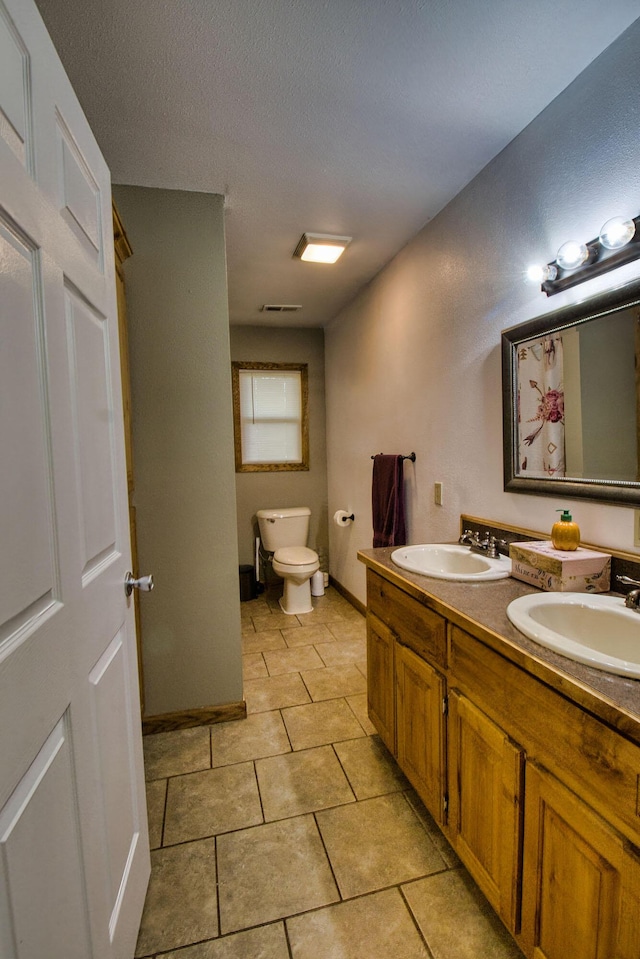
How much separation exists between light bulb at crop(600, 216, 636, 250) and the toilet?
2670 mm

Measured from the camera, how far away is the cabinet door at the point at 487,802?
107cm

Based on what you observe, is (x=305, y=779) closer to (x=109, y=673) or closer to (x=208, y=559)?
(x=208, y=559)

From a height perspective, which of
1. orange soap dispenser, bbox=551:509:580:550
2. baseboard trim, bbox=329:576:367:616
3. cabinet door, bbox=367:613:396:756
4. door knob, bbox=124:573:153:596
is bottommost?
baseboard trim, bbox=329:576:367:616

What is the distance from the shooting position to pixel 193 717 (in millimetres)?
2180

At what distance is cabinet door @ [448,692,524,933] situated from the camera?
107cm

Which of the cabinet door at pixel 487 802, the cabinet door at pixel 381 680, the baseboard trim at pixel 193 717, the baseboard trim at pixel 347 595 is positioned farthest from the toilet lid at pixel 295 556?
the cabinet door at pixel 487 802

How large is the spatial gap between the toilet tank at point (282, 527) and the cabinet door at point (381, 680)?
1984mm

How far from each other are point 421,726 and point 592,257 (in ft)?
5.23

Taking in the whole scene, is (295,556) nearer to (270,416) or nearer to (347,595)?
(347,595)

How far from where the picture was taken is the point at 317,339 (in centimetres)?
417

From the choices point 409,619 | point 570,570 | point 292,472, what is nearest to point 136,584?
point 409,619

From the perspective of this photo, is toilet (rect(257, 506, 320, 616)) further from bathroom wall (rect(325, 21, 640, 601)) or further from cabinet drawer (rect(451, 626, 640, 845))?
cabinet drawer (rect(451, 626, 640, 845))

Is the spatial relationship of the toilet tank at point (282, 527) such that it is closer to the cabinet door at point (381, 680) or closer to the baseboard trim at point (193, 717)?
the baseboard trim at point (193, 717)

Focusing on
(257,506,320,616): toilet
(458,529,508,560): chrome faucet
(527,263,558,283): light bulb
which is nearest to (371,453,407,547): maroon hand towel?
(458,529,508,560): chrome faucet
